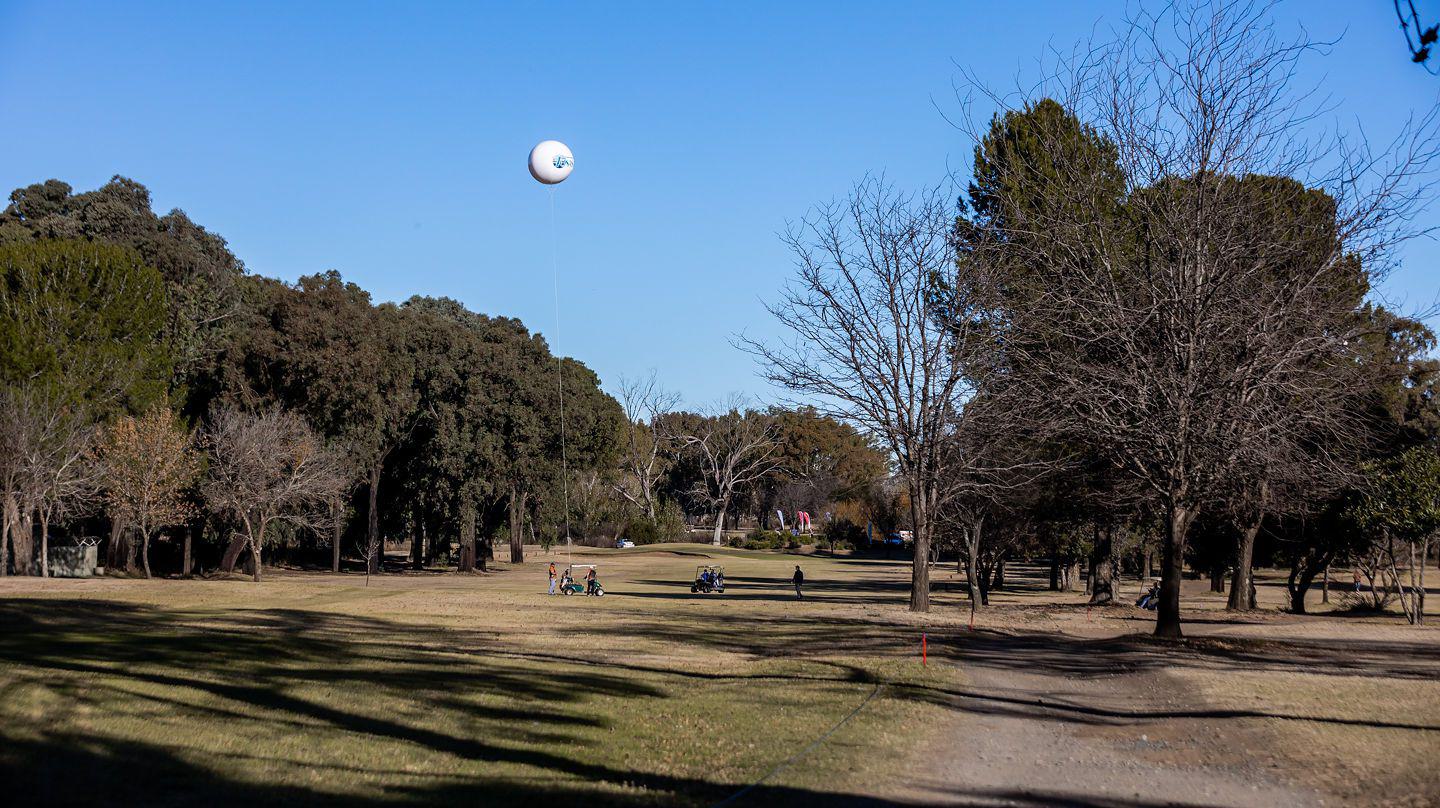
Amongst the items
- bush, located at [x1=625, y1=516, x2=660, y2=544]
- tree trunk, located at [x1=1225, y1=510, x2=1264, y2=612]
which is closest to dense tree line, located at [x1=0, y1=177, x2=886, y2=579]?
tree trunk, located at [x1=1225, y1=510, x2=1264, y2=612]

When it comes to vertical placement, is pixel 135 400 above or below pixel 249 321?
below

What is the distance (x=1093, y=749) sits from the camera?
40.6ft

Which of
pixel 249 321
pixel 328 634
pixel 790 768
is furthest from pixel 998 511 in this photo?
pixel 249 321

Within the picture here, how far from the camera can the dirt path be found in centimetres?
1013

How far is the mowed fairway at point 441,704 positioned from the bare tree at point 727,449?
82.6m

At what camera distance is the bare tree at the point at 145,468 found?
44906 millimetres

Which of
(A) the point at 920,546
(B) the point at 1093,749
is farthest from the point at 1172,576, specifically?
(B) the point at 1093,749

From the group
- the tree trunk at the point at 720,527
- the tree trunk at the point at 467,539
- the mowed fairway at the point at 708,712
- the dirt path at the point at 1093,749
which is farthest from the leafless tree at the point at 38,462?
the tree trunk at the point at 720,527

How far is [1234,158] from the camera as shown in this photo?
23.2 metres

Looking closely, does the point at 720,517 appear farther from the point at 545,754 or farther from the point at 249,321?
the point at 545,754

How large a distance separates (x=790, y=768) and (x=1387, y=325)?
1219 inches

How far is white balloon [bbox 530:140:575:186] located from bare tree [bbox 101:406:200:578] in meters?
23.2

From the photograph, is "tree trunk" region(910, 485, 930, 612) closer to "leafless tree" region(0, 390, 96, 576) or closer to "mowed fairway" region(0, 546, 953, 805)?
"mowed fairway" region(0, 546, 953, 805)

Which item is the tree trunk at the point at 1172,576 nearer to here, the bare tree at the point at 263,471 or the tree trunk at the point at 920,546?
the tree trunk at the point at 920,546
